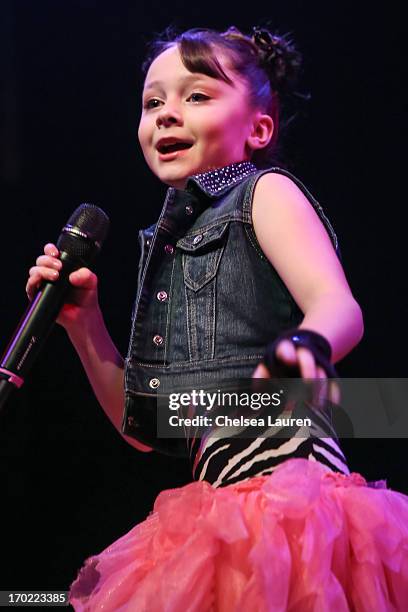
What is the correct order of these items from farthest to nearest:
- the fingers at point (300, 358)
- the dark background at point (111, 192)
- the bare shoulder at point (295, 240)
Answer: the dark background at point (111, 192), the bare shoulder at point (295, 240), the fingers at point (300, 358)

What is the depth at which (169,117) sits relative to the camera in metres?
1.11

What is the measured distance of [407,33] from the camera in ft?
5.40

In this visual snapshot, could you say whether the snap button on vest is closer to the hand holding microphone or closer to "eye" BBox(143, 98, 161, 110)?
the hand holding microphone

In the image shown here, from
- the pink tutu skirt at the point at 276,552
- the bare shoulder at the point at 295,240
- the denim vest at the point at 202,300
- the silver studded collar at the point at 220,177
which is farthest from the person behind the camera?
the silver studded collar at the point at 220,177

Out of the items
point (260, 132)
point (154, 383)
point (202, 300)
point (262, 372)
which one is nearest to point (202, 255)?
point (202, 300)

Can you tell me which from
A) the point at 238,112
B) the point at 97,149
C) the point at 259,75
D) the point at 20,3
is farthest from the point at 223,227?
the point at 20,3

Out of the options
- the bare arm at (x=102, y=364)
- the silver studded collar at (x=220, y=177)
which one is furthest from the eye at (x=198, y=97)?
the bare arm at (x=102, y=364)

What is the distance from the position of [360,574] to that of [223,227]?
1.45ft

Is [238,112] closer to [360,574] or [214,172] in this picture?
[214,172]

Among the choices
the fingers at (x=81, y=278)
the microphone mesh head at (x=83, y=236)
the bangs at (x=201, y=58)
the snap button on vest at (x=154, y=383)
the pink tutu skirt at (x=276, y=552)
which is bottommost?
the pink tutu skirt at (x=276, y=552)

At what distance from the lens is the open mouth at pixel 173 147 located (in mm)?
1125

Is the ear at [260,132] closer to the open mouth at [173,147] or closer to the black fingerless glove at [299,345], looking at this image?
the open mouth at [173,147]

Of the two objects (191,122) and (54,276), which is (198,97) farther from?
Result: (54,276)

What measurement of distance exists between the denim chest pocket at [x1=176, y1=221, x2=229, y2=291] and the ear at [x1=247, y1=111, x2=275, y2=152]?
0.24m
